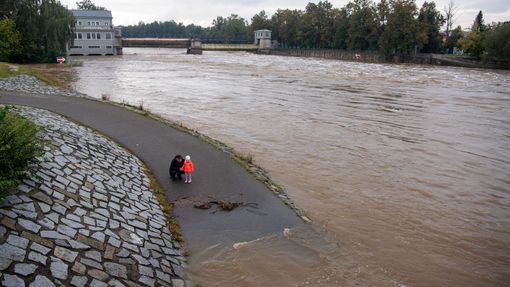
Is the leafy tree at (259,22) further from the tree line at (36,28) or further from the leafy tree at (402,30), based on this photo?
the tree line at (36,28)

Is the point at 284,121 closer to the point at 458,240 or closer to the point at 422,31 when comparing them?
the point at 458,240

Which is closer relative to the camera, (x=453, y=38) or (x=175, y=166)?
(x=175, y=166)

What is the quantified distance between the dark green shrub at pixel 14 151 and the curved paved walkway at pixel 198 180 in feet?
11.8

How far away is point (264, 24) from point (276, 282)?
158 meters

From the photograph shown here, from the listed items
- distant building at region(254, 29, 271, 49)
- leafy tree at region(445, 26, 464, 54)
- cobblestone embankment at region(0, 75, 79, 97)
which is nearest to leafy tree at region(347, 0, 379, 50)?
leafy tree at region(445, 26, 464, 54)

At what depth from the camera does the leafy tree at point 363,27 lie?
9750 centimetres

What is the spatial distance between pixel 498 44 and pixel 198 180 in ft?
235

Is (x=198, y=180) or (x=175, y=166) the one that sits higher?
(x=175, y=166)

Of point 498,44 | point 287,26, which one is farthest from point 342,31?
point 498,44

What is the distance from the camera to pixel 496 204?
12.7 m

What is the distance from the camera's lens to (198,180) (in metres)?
11.9

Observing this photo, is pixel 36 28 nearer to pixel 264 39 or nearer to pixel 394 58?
pixel 394 58

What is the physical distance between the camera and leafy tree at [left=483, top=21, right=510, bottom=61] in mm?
65750

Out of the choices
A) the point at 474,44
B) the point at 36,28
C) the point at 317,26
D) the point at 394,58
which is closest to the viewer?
the point at 36,28
